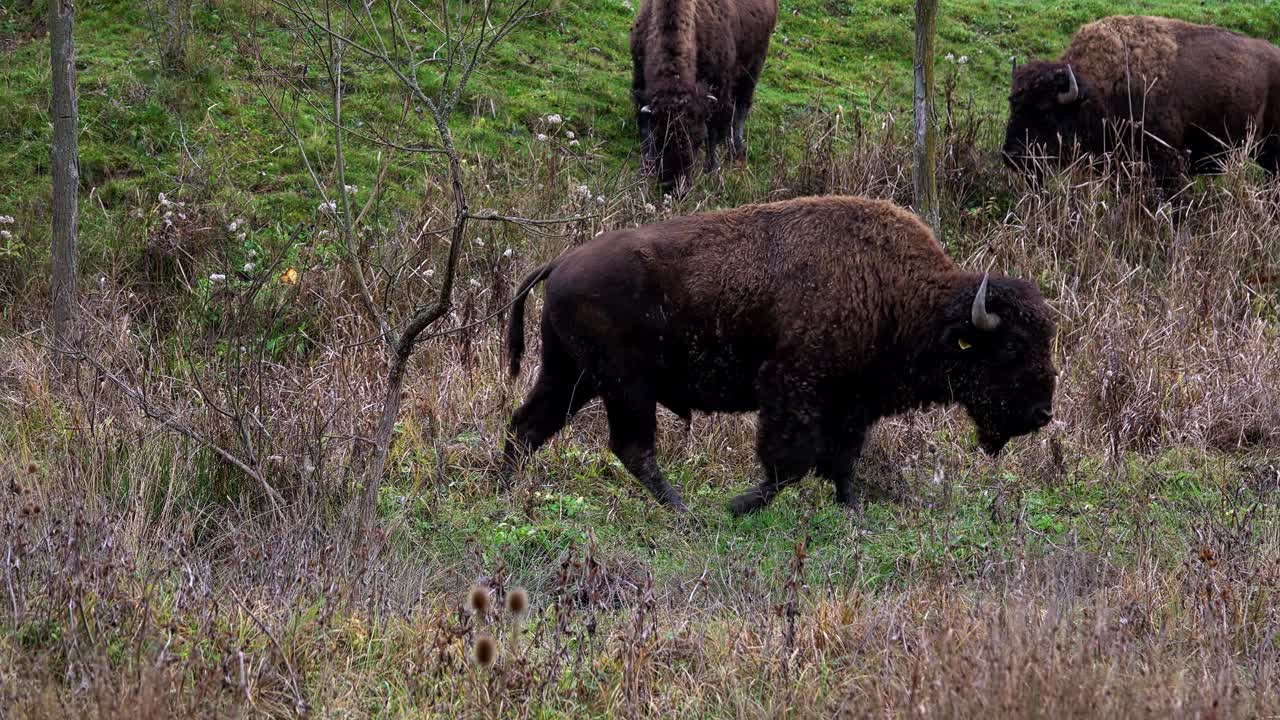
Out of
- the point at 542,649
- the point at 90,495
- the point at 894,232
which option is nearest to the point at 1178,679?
the point at 542,649

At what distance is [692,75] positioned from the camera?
12453mm

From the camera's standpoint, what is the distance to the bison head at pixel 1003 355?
659 centimetres

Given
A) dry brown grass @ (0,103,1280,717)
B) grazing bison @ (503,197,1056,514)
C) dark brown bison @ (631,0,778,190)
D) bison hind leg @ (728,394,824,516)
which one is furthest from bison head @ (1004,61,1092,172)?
bison hind leg @ (728,394,824,516)

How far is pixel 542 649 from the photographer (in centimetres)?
432

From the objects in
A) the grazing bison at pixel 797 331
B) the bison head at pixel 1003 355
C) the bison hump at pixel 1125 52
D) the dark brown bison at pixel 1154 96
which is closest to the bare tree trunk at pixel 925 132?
the grazing bison at pixel 797 331

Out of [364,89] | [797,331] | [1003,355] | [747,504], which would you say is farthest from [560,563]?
[364,89]

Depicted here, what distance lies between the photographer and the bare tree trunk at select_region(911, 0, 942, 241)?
29.5 feet

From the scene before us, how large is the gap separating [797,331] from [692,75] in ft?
21.1

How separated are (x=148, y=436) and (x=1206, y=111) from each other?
35.3 feet

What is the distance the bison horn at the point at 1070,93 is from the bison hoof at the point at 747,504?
7.10 metres

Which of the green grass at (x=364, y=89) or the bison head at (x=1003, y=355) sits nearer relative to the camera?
the bison head at (x=1003, y=355)

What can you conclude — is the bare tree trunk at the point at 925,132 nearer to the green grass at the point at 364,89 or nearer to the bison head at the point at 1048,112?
the bison head at the point at 1048,112

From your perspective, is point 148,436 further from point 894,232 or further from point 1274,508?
point 1274,508

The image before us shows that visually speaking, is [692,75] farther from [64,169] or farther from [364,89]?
[64,169]
